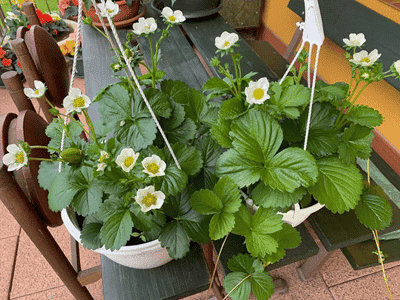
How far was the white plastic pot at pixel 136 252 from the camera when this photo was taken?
1.91ft

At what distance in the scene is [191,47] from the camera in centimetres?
152

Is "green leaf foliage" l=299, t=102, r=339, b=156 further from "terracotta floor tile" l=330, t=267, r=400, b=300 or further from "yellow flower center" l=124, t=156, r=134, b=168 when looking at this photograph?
"terracotta floor tile" l=330, t=267, r=400, b=300

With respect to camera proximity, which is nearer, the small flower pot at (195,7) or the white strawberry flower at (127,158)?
the white strawberry flower at (127,158)

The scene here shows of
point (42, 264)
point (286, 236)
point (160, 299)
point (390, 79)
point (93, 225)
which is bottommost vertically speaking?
point (42, 264)

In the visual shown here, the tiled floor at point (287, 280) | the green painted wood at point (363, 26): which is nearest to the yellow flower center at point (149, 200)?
the tiled floor at point (287, 280)

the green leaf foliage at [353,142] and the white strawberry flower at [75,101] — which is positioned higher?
the white strawberry flower at [75,101]

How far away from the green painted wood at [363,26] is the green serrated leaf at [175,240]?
60.2 inches

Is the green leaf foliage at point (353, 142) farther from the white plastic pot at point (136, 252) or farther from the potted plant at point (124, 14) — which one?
the potted plant at point (124, 14)

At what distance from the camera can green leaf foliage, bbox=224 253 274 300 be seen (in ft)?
2.09

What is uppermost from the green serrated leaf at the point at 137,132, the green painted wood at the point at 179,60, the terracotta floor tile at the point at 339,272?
the green serrated leaf at the point at 137,132

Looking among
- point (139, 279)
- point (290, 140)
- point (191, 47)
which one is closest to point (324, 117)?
point (290, 140)

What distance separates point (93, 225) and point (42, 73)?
0.84 m

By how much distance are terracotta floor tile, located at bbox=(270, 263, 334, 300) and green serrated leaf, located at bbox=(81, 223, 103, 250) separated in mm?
1102

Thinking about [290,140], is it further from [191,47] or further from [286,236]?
[191,47]
